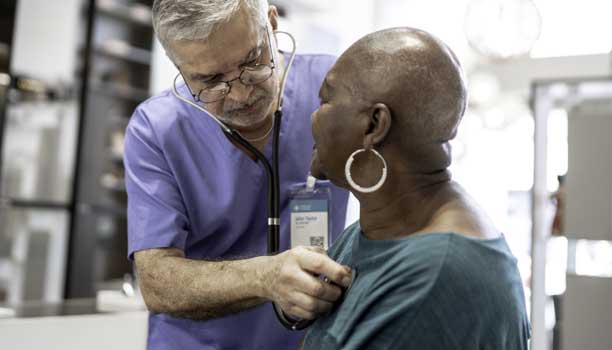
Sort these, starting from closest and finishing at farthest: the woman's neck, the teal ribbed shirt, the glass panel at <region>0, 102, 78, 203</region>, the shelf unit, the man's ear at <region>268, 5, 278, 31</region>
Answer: the teal ribbed shirt
the woman's neck
the man's ear at <region>268, 5, 278, 31</region>
the glass panel at <region>0, 102, 78, 203</region>
the shelf unit

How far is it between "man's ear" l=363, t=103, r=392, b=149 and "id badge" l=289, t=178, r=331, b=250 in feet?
1.22

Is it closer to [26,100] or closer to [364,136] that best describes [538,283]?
[364,136]

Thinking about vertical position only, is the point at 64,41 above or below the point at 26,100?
above

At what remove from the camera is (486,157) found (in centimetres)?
753

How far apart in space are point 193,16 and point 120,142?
3900 millimetres

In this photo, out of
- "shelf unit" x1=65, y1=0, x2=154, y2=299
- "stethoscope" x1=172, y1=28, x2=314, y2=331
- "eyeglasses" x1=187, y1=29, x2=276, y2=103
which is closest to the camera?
"stethoscope" x1=172, y1=28, x2=314, y2=331

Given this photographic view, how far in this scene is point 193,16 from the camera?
1135 millimetres

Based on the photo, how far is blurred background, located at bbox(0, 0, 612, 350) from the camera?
2.76 metres

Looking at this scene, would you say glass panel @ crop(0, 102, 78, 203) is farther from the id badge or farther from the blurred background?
the id badge

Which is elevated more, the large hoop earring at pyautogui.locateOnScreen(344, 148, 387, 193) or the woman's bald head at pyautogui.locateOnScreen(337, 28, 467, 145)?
the woman's bald head at pyautogui.locateOnScreen(337, 28, 467, 145)

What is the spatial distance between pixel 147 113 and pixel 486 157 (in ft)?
21.6

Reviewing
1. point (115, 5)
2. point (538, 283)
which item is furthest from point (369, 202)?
point (115, 5)

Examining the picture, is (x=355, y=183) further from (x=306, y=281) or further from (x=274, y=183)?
(x=274, y=183)

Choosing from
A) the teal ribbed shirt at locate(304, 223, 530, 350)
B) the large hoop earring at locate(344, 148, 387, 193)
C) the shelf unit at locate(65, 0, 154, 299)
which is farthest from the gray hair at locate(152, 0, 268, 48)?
the shelf unit at locate(65, 0, 154, 299)
